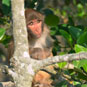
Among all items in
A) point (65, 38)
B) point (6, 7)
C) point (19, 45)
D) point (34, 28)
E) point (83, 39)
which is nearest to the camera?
point (19, 45)

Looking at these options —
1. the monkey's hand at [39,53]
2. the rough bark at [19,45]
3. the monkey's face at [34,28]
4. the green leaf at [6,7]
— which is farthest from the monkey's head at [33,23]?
the rough bark at [19,45]

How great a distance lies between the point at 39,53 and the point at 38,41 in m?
0.50

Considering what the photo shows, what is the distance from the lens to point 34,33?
14.8 ft

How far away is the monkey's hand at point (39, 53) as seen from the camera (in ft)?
14.7

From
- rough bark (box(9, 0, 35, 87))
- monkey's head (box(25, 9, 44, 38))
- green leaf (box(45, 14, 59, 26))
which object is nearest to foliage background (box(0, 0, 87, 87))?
green leaf (box(45, 14, 59, 26))

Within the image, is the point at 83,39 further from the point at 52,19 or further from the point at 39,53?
the point at 39,53

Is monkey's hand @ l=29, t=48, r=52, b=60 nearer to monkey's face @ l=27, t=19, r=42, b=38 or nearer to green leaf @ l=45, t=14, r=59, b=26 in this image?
monkey's face @ l=27, t=19, r=42, b=38

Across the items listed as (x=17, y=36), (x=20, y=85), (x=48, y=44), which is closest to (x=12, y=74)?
(x=20, y=85)

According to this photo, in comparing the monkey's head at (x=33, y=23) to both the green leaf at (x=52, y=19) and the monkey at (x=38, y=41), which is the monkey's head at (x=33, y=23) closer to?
the monkey at (x=38, y=41)

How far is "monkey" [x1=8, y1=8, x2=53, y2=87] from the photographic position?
4375mm

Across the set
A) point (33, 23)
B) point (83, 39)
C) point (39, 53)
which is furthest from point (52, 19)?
point (83, 39)

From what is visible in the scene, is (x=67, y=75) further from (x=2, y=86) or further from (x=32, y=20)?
(x=32, y=20)

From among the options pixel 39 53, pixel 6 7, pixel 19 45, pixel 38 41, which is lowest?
pixel 39 53

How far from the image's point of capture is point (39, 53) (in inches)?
179
